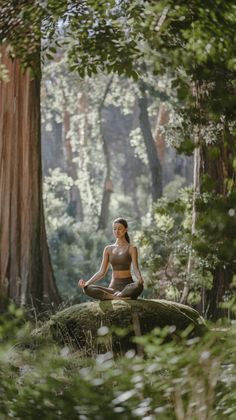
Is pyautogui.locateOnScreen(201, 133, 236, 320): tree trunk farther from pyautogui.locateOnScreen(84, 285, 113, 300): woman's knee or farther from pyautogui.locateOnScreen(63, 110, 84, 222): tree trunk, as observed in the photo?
pyautogui.locateOnScreen(63, 110, 84, 222): tree trunk

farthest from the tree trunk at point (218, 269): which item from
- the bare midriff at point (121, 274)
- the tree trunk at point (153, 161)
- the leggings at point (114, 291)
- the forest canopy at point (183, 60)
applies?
the tree trunk at point (153, 161)

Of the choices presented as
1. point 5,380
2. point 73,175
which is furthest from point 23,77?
point 73,175

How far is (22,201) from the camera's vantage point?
1161cm

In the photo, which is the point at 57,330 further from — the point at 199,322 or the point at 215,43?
the point at 215,43

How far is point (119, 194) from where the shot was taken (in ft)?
132

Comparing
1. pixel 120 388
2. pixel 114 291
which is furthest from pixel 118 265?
pixel 120 388

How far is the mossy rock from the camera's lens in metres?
8.30

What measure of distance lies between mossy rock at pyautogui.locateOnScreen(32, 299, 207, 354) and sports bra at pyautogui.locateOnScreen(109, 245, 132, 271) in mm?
709

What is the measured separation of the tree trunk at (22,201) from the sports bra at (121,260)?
236 centimetres

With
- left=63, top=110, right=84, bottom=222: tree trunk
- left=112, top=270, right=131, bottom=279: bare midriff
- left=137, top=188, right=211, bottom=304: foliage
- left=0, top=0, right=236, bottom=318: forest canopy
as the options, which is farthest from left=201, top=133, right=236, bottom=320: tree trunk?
left=63, top=110, right=84, bottom=222: tree trunk

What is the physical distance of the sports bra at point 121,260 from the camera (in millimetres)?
9164

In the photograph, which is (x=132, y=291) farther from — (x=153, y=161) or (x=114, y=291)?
(x=153, y=161)

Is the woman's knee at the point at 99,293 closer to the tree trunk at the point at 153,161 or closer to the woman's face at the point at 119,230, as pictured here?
the woman's face at the point at 119,230

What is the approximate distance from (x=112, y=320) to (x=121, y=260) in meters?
1.02
